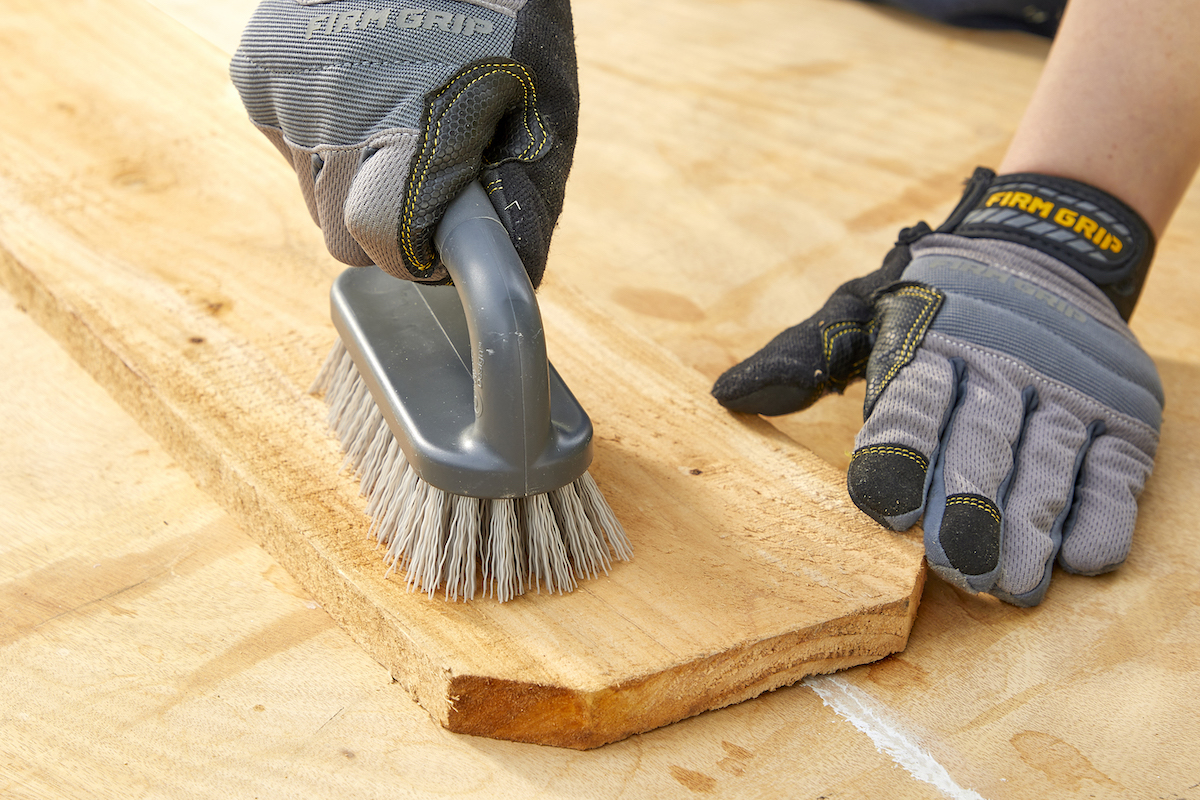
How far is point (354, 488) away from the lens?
2.83ft

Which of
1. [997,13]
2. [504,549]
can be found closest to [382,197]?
[504,549]

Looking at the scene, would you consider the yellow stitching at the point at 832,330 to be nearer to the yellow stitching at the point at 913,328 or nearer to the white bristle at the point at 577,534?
the yellow stitching at the point at 913,328

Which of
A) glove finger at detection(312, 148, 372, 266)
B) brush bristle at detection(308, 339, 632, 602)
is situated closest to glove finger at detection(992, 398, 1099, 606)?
brush bristle at detection(308, 339, 632, 602)

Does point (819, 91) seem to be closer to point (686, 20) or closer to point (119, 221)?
point (686, 20)

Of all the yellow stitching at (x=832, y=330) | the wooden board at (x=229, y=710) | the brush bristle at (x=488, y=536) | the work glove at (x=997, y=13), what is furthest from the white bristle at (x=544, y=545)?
the work glove at (x=997, y=13)

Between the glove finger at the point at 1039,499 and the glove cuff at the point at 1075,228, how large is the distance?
213 millimetres

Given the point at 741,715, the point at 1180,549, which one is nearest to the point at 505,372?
the point at 741,715

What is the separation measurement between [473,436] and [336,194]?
22 centimetres

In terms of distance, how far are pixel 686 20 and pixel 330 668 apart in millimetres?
1605

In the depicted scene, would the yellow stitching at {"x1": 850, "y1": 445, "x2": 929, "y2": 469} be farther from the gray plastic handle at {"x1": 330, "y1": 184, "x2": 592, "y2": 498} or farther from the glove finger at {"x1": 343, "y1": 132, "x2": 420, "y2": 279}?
the glove finger at {"x1": 343, "y1": 132, "x2": 420, "y2": 279}

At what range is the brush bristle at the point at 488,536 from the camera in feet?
2.49

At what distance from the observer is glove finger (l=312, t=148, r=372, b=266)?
754 millimetres

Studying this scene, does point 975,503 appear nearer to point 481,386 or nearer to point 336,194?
point 481,386

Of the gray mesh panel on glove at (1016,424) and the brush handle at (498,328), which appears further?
the gray mesh panel on glove at (1016,424)
